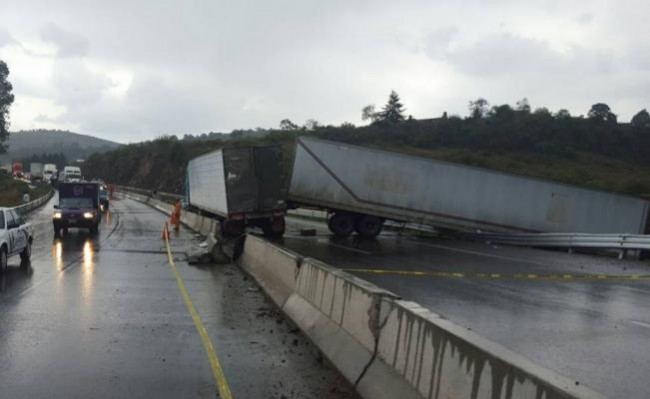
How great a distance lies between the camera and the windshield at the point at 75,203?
28.9 metres

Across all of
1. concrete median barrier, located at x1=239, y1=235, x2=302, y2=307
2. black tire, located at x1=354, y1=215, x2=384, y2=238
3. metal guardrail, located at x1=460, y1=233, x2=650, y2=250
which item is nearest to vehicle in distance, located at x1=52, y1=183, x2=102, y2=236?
black tire, located at x1=354, y1=215, x2=384, y2=238

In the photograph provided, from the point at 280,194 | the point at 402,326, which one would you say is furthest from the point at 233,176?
the point at 402,326

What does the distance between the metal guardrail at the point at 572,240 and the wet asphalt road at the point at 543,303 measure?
1.98 ft

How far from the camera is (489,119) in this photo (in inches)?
4087

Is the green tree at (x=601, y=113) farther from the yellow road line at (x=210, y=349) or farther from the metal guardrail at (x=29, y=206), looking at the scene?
the yellow road line at (x=210, y=349)

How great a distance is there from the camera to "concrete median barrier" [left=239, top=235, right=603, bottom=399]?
3893 mm

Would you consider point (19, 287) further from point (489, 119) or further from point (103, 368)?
point (489, 119)

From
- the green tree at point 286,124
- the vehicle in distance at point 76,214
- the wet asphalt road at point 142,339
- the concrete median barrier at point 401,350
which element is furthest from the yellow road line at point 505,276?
the green tree at point 286,124

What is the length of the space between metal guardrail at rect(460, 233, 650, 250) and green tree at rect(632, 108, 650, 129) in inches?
3038

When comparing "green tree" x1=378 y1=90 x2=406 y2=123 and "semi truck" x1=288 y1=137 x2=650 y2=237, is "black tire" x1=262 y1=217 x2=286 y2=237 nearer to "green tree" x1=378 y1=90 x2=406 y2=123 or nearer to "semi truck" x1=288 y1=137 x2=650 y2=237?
"semi truck" x1=288 y1=137 x2=650 y2=237

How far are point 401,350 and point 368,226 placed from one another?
21.9m

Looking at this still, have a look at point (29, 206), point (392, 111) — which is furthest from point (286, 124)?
point (29, 206)

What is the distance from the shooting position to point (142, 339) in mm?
8469

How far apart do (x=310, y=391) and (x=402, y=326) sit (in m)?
1.33
